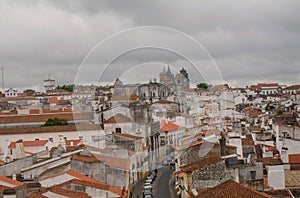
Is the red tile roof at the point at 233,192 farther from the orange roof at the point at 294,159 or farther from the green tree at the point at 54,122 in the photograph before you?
the green tree at the point at 54,122

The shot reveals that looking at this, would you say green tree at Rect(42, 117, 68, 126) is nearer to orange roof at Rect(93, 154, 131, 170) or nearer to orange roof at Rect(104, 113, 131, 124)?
orange roof at Rect(104, 113, 131, 124)

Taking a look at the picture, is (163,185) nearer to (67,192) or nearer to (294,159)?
(294,159)

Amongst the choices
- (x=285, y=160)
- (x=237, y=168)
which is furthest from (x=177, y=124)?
(x=237, y=168)

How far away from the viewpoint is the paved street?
75.7ft

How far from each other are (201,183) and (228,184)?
3.96 m

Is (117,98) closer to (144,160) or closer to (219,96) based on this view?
(144,160)

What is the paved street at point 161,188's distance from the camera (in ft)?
75.7

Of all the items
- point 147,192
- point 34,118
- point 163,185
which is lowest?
point 163,185

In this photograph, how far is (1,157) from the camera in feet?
102

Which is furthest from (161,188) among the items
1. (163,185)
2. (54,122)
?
(54,122)

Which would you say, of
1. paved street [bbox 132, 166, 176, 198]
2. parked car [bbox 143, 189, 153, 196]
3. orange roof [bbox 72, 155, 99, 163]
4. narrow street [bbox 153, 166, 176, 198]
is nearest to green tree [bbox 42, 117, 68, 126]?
narrow street [bbox 153, 166, 176, 198]

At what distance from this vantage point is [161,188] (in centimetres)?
2480

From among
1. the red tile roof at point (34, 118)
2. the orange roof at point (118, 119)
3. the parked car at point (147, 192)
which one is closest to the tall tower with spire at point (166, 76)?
the orange roof at point (118, 119)

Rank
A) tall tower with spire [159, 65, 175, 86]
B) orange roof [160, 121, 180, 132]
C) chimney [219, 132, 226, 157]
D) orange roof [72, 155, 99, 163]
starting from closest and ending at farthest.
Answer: chimney [219, 132, 226, 157]
orange roof [72, 155, 99, 163]
tall tower with spire [159, 65, 175, 86]
orange roof [160, 121, 180, 132]
